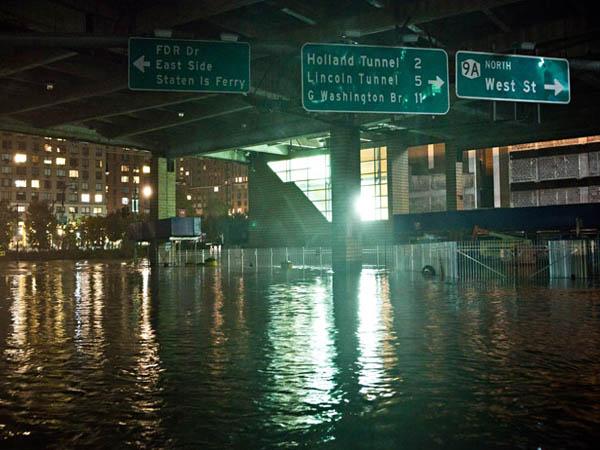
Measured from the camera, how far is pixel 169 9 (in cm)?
2206

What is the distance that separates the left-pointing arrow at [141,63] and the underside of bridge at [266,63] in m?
0.56

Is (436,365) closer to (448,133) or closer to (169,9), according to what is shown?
(169,9)

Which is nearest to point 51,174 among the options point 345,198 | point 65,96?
point 65,96

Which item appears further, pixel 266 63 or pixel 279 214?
pixel 279 214

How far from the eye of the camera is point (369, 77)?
16.8 meters

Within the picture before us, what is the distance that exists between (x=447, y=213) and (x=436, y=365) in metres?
38.4

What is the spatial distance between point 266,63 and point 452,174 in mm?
23972

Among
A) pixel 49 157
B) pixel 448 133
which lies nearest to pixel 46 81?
Result: pixel 448 133

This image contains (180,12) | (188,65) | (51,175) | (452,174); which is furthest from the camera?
(51,175)

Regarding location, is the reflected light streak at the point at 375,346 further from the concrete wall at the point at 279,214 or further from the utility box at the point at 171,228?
the concrete wall at the point at 279,214

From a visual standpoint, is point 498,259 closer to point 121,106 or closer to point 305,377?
point 121,106

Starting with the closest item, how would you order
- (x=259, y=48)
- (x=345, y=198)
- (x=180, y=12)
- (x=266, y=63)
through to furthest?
(x=259, y=48) → (x=180, y=12) → (x=266, y=63) → (x=345, y=198)

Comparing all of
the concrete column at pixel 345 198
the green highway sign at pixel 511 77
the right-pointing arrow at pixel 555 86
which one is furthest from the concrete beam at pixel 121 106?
the right-pointing arrow at pixel 555 86

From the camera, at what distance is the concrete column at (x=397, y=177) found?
4831 centimetres
